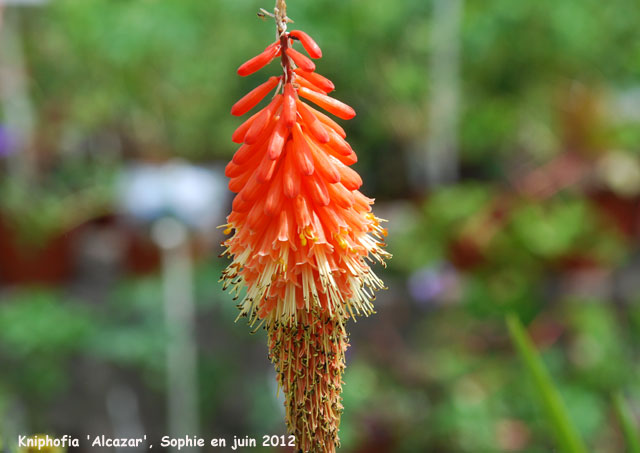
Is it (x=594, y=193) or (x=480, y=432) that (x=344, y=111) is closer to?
(x=480, y=432)

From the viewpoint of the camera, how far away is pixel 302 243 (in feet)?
1.94

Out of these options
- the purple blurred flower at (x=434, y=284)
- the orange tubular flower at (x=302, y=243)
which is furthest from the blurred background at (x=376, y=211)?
the orange tubular flower at (x=302, y=243)

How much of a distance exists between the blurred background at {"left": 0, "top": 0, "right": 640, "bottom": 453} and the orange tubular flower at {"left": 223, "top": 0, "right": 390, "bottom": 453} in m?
1.33

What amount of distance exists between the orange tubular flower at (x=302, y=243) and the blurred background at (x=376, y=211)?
52.3 inches

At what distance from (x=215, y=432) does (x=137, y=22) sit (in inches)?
75.4

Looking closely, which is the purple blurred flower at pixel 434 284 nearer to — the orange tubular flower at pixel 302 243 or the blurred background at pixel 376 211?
the blurred background at pixel 376 211

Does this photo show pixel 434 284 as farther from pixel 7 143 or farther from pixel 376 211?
pixel 7 143

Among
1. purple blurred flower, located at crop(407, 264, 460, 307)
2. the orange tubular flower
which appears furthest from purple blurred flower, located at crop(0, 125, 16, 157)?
the orange tubular flower

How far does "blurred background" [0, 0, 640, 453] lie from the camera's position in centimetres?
216

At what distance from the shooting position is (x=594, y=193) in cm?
311

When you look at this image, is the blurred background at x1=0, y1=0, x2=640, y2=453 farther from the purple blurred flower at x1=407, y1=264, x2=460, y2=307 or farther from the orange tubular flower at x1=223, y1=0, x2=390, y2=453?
the orange tubular flower at x1=223, y1=0, x2=390, y2=453

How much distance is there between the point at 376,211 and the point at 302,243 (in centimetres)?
264

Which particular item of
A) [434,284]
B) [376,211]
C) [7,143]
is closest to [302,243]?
[434,284]

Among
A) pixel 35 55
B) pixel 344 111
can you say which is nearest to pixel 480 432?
pixel 344 111
